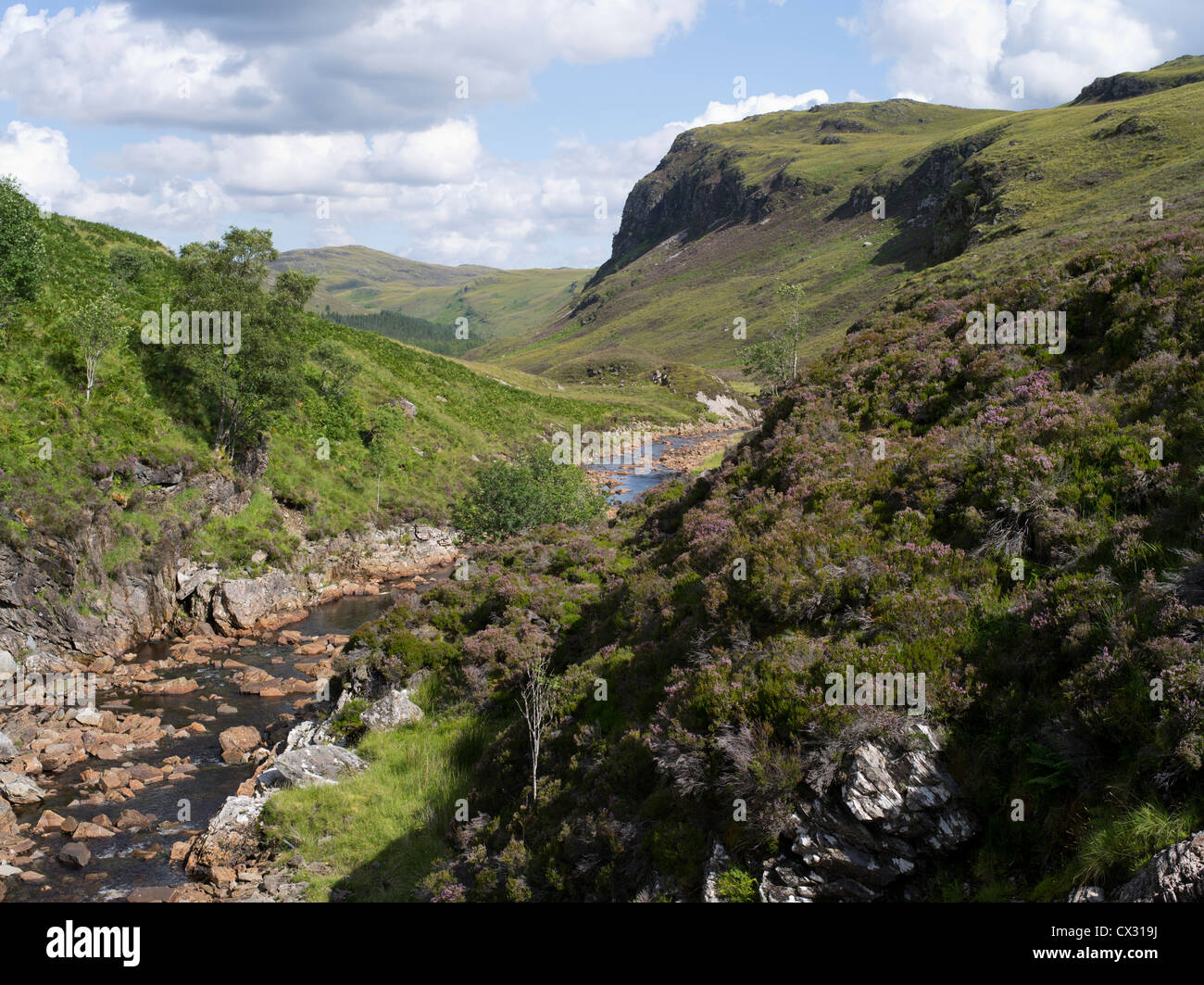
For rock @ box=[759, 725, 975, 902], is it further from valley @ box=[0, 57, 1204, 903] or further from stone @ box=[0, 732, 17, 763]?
stone @ box=[0, 732, 17, 763]

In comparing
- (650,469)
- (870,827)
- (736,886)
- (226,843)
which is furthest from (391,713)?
(650,469)

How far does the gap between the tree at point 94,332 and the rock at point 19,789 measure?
19526 millimetres

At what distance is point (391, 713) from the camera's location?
18.8 meters

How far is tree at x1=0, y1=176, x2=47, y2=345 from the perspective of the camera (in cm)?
3123

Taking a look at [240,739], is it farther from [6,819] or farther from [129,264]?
[129,264]

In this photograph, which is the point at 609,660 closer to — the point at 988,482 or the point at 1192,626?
the point at 988,482

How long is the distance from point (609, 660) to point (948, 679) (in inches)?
272

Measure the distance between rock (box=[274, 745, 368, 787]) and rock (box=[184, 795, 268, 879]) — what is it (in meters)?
0.86

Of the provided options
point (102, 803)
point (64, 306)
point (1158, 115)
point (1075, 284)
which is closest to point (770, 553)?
point (1075, 284)

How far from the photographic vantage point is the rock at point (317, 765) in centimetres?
1673

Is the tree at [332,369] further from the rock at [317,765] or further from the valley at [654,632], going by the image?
the rock at [317,765]

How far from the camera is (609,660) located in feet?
45.4

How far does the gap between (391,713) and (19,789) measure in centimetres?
964

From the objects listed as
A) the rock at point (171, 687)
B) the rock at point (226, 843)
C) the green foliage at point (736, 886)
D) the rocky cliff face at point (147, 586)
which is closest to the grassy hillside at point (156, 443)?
the rocky cliff face at point (147, 586)
